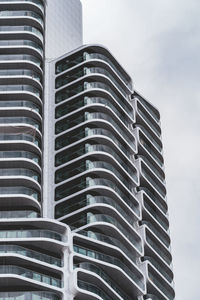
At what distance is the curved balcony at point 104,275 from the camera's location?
104 m

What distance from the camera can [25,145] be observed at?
11606cm

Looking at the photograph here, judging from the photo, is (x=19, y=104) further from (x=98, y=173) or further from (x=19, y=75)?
(x=98, y=173)

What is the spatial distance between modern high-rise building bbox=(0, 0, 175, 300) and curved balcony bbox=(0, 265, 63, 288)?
112 millimetres

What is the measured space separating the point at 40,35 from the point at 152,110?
22.9 m

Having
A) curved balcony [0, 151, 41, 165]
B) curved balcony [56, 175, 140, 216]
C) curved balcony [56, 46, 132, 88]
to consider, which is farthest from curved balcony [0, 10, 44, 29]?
curved balcony [56, 175, 140, 216]

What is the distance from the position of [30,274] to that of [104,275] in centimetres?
1111

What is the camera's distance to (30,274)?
99.2 metres

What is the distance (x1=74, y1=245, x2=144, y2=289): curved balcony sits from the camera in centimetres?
10650

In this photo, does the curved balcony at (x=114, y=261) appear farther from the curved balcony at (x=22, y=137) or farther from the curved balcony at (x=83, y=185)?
the curved balcony at (x=22, y=137)

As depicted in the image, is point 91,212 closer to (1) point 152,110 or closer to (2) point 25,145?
(2) point 25,145

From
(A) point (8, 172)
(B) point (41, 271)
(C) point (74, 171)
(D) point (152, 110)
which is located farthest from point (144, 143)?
(B) point (41, 271)

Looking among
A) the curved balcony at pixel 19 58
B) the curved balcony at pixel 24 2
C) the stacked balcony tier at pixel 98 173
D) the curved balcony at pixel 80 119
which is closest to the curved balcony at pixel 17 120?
the stacked balcony tier at pixel 98 173

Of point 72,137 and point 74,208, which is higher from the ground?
point 72,137

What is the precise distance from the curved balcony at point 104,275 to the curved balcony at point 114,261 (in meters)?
1.67
